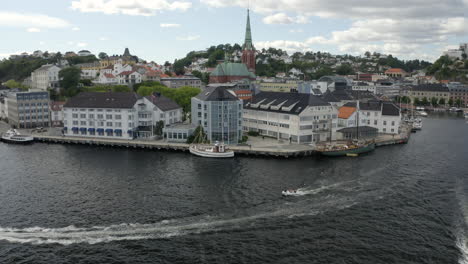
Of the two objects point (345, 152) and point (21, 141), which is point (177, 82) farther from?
point (345, 152)

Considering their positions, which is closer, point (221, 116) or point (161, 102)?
point (221, 116)

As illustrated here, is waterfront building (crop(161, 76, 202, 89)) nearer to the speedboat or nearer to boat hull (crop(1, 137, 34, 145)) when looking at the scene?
boat hull (crop(1, 137, 34, 145))

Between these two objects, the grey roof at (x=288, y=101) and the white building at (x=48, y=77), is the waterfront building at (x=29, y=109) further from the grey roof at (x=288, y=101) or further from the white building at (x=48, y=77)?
the grey roof at (x=288, y=101)

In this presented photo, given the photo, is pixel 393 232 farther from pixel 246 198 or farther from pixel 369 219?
pixel 246 198

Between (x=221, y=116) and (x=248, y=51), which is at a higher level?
(x=248, y=51)

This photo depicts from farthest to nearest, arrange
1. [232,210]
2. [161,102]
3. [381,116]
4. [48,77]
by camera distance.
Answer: [48,77], [381,116], [161,102], [232,210]

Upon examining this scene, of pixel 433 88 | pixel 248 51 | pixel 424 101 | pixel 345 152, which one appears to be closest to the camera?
pixel 345 152

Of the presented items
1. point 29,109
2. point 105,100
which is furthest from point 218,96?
point 29,109
